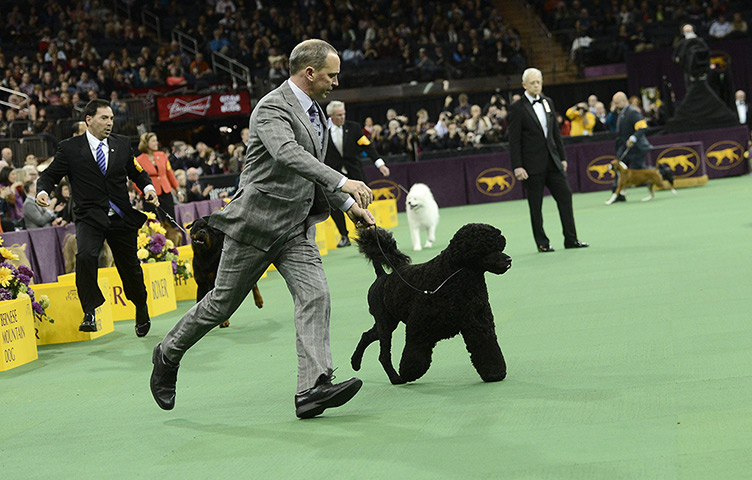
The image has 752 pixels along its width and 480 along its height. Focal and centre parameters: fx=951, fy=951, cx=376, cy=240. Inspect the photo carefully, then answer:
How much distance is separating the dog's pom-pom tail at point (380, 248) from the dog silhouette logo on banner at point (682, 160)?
15597 mm

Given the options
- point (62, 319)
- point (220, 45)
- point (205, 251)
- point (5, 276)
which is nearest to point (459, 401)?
point (205, 251)

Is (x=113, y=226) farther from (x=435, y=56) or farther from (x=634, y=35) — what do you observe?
(x=634, y=35)

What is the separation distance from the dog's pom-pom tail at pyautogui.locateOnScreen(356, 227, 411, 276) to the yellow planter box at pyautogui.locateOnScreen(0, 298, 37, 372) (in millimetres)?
3186

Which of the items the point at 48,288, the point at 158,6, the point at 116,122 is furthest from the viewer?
the point at 158,6

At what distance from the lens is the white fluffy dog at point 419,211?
12141mm

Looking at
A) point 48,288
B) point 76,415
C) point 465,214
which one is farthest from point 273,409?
point 465,214

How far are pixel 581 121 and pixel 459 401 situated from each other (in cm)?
1853

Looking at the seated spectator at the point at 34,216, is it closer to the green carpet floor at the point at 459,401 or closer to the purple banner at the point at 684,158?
the green carpet floor at the point at 459,401

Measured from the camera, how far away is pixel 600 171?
68.9ft

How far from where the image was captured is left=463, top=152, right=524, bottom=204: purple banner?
21312 millimetres

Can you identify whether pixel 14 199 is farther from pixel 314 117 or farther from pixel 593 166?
pixel 593 166

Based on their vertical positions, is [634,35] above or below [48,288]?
above

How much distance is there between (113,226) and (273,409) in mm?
3200

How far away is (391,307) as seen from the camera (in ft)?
16.4
